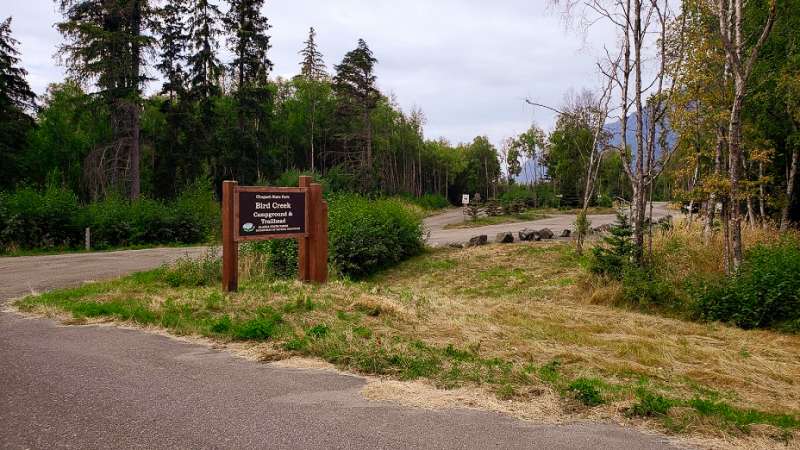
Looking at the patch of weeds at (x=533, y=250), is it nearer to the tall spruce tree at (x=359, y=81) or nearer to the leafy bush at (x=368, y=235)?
the leafy bush at (x=368, y=235)

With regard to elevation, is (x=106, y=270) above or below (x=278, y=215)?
below

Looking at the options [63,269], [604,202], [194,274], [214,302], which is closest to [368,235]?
[194,274]

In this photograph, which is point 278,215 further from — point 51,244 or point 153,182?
point 153,182

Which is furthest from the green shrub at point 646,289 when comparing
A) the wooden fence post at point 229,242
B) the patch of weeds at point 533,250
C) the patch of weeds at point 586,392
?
the wooden fence post at point 229,242

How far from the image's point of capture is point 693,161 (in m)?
11.0

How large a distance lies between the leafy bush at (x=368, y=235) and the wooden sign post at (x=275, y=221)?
4.06 meters

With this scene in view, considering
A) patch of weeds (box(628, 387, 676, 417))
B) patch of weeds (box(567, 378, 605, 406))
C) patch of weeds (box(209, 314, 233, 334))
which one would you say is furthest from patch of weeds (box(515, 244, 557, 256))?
patch of weeds (box(628, 387, 676, 417))

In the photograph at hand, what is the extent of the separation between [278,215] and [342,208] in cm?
610

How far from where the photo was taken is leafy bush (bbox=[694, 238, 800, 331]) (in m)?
8.12

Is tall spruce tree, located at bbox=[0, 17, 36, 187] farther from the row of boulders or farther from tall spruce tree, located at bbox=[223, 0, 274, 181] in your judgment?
the row of boulders

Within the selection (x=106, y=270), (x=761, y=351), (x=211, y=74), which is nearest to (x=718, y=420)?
(x=761, y=351)

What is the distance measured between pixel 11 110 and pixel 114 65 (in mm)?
13062

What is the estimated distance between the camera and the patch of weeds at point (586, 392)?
14.8 feet

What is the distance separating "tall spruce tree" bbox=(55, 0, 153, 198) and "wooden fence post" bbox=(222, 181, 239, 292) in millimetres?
22393
